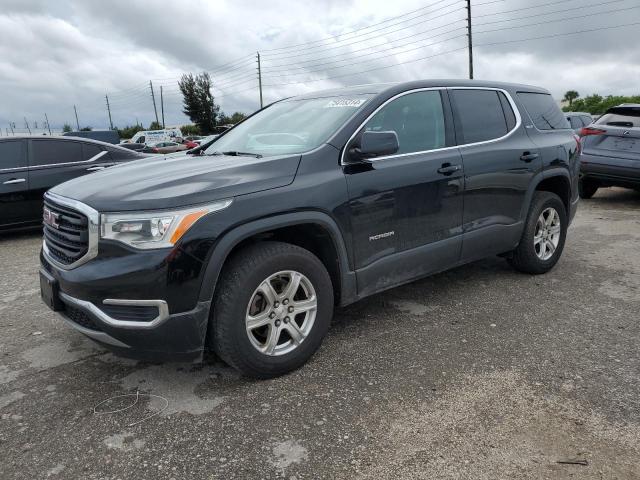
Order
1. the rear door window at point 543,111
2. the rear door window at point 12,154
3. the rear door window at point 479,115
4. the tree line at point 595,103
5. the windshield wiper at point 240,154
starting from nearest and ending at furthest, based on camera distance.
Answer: the windshield wiper at point 240,154 < the rear door window at point 479,115 < the rear door window at point 543,111 < the rear door window at point 12,154 < the tree line at point 595,103

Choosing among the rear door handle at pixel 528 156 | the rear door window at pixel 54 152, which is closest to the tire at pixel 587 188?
the rear door handle at pixel 528 156

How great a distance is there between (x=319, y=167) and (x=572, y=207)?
3.21 metres

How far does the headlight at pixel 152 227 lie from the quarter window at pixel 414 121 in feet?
4.64

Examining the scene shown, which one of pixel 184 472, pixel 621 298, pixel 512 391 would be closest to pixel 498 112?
pixel 621 298

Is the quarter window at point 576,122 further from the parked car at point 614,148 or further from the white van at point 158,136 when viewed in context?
the white van at point 158,136

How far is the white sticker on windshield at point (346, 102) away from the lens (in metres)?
3.55

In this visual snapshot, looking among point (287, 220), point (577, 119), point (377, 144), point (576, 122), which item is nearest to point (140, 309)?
point (287, 220)

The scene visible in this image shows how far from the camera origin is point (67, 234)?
2.89 m

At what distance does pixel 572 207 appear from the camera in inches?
203

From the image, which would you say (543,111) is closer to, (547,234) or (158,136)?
(547,234)

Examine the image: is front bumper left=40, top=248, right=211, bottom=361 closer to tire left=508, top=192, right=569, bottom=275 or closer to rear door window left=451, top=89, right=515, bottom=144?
rear door window left=451, top=89, right=515, bottom=144

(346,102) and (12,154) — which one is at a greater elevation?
(346,102)

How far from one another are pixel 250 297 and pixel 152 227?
62cm

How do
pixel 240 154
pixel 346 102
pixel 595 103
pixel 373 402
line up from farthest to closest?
pixel 595 103
pixel 346 102
pixel 240 154
pixel 373 402
